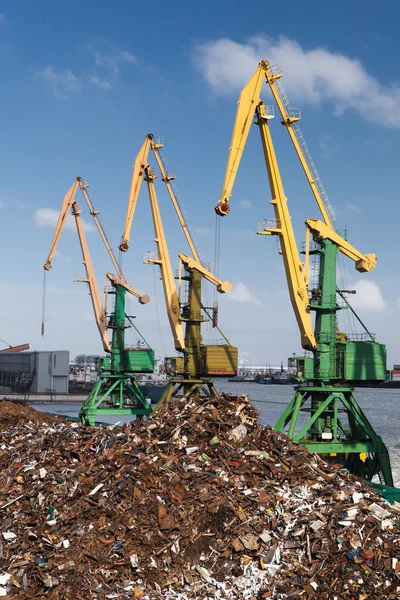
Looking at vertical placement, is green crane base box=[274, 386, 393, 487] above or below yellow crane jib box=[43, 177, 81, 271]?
below

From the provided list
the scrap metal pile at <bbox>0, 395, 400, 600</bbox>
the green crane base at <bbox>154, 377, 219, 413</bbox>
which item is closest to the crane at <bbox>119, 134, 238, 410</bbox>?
the green crane base at <bbox>154, 377, 219, 413</bbox>

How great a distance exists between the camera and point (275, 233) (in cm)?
2981

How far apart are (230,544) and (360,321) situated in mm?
18707

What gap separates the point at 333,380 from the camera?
29.0 metres

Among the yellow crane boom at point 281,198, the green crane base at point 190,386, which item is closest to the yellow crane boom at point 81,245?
the green crane base at point 190,386

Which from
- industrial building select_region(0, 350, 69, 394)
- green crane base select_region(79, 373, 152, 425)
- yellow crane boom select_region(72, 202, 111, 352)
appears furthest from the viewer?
industrial building select_region(0, 350, 69, 394)

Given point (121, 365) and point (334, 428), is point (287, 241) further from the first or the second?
point (121, 365)

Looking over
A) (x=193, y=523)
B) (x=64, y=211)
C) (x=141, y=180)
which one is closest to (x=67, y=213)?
(x=64, y=211)

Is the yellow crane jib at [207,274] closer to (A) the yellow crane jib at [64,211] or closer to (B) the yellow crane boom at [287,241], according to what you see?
(B) the yellow crane boom at [287,241]

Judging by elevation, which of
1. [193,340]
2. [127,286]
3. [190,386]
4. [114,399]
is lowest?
[114,399]

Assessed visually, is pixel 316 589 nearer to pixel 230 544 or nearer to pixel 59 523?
pixel 230 544

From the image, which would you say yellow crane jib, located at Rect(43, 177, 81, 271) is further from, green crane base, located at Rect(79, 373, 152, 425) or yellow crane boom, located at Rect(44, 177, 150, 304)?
green crane base, located at Rect(79, 373, 152, 425)

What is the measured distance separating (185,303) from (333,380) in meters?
16.8

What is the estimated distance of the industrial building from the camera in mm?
114875
